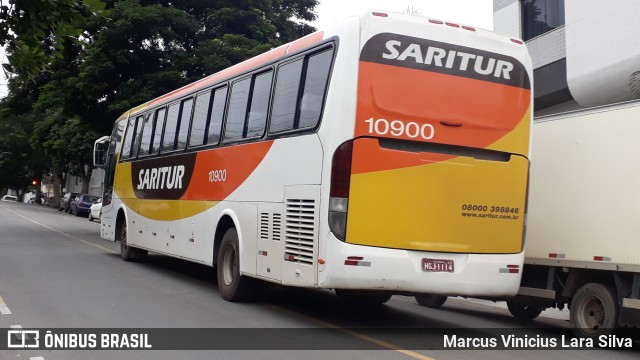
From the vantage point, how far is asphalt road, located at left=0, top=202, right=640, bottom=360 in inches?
283

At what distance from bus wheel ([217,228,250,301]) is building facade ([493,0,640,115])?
8.40m

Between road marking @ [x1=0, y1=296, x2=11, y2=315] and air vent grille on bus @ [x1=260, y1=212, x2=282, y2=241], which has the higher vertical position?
air vent grille on bus @ [x1=260, y1=212, x2=282, y2=241]

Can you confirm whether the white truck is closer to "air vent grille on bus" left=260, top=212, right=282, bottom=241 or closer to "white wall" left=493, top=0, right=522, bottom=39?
"air vent grille on bus" left=260, top=212, right=282, bottom=241

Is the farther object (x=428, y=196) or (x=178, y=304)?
(x=178, y=304)

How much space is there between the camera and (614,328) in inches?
315

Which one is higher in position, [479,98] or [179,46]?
[179,46]

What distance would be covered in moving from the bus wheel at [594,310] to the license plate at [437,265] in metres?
1.90

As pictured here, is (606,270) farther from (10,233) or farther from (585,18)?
(10,233)

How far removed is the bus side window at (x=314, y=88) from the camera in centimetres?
816

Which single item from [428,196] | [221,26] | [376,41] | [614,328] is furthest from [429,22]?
[221,26]

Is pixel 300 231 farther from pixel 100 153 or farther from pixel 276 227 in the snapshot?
pixel 100 153

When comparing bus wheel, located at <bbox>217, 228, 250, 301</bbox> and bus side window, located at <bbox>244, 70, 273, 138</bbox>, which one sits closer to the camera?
bus side window, located at <bbox>244, 70, 273, 138</bbox>

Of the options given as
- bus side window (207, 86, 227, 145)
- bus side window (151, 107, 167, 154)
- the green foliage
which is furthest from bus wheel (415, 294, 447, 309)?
the green foliage

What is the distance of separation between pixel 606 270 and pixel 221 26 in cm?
2048
